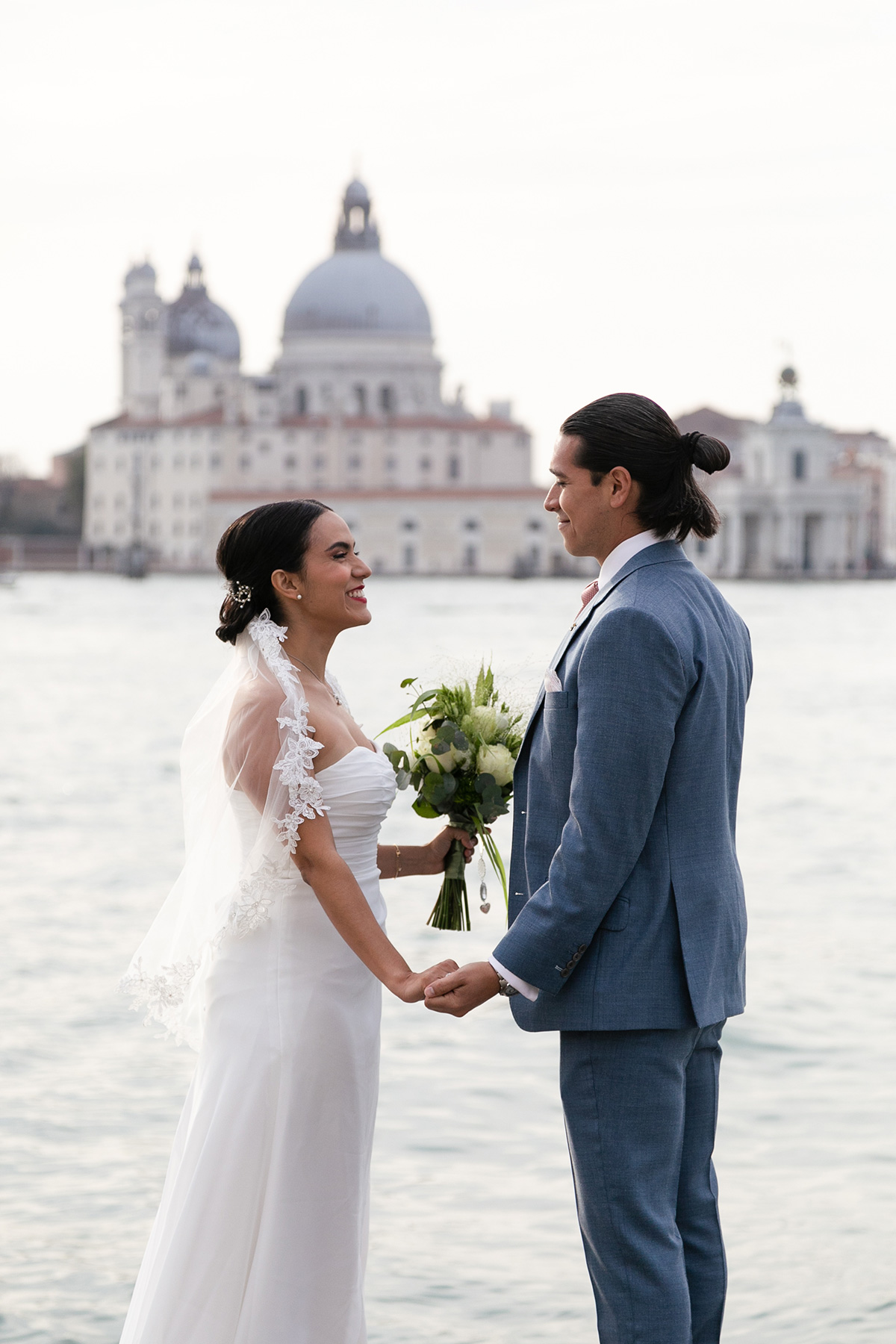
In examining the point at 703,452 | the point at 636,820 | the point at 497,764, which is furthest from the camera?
the point at 497,764

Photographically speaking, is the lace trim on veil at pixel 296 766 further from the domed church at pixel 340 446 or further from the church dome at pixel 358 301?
the church dome at pixel 358 301

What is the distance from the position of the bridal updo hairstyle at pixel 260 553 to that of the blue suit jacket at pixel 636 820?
1.30 feet

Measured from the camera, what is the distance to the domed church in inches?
2766

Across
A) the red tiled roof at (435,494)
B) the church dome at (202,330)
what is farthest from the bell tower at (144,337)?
the red tiled roof at (435,494)

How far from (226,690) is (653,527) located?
A: 60 cm

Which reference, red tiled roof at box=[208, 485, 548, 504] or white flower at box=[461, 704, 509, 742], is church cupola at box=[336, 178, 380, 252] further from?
white flower at box=[461, 704, 509, 742]

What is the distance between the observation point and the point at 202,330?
266ft

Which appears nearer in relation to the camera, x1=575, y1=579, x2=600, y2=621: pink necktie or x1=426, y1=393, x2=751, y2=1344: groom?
x1=426, y1=393, x2=751, y2=1344: groom

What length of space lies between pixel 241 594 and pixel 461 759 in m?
0.37

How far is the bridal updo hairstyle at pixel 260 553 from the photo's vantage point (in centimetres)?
227

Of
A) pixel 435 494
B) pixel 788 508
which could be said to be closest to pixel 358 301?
pixel 435 494

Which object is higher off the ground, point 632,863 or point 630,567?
point 630,567

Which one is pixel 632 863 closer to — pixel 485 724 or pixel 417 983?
pixel 417 983

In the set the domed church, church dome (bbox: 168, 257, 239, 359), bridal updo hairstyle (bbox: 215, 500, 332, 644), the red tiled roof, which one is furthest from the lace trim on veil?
church dome (bbox: 168, 257, 239, 359)
